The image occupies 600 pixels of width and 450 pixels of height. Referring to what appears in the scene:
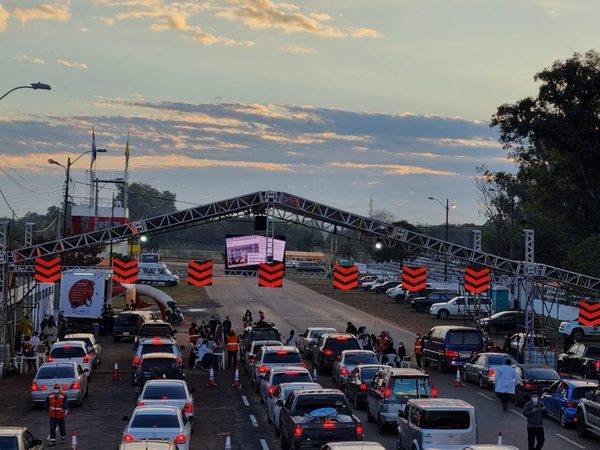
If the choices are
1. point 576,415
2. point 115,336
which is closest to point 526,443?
point 576,415

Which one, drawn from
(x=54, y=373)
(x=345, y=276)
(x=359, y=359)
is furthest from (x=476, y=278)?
(x=54, y=373)

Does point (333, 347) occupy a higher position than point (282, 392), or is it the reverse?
point (282, 392)

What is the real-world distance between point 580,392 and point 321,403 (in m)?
8.99

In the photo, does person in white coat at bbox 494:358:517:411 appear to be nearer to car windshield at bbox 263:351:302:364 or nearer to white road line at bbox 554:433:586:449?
white road line at bbox 554:433:586:449

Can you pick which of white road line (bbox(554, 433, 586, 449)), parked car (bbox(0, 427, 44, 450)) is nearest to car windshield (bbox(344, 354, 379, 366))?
white road line (bbox(554, 433, 586, 449))

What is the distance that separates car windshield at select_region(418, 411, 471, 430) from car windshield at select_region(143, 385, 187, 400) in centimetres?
702

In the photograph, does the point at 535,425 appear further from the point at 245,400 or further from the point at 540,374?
the point at 245,400

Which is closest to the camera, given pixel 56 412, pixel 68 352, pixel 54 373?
pixel 56 412

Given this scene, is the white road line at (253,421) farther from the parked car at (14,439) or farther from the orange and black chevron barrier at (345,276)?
the orange and black chevron barrier at (345,276)

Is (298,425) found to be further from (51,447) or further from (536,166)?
(536,166)

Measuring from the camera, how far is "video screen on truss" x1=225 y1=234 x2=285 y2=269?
48.8 m

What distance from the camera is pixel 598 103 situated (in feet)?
219

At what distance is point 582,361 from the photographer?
41.0 meters

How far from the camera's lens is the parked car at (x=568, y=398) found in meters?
26.8
